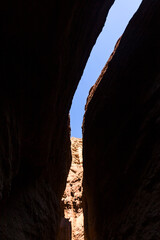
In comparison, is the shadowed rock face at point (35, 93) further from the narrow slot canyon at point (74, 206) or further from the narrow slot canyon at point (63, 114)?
the narrow slot canyon at point (74, 206)

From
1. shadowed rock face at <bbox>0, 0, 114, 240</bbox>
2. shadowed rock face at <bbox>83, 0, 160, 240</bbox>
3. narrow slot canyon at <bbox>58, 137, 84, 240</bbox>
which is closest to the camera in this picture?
shadowed rock face at <bbox>0, 0, 114, 240</bbox>

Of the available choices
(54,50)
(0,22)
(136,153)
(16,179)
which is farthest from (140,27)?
(16,179)

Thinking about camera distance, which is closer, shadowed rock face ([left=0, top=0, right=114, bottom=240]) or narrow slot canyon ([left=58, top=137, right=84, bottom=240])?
shadowed rock face ([left=0, top=0, right=114, bottom=240])

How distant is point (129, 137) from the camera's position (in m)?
5.11

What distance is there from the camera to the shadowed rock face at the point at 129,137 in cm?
380

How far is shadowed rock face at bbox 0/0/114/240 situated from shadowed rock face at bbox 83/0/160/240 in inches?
47.9

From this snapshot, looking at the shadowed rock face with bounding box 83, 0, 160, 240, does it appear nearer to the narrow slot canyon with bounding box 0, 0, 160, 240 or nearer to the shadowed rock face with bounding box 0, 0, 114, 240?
the narrow slot canyon with bounding box 0, 0, 160, 240

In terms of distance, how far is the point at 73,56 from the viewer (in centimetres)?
527

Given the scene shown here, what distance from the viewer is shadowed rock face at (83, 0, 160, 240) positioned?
3797 mm

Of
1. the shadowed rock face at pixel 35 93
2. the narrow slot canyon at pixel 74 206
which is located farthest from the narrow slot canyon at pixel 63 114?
the narrow slot canyon at pixel 74 206

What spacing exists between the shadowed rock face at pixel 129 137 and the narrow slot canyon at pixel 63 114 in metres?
0.02

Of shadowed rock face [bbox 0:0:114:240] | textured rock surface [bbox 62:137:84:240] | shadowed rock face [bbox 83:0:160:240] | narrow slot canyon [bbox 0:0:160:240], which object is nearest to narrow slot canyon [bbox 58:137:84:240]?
textured rock surface [bbox 62:137:84:240]

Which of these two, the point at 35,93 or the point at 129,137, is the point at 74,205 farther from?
the point at 35,93

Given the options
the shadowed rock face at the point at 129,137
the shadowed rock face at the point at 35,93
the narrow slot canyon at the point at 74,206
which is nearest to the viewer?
the shadowed rock face at the point at 35,93
